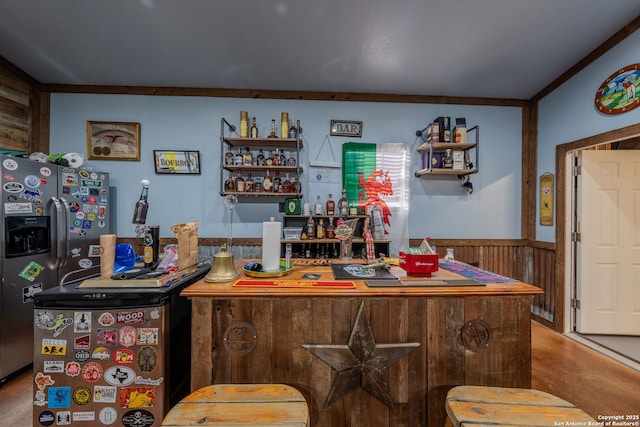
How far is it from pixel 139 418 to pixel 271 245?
3.59ft

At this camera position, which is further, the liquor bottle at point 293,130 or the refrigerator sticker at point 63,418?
the liquor bottle at point 293,130

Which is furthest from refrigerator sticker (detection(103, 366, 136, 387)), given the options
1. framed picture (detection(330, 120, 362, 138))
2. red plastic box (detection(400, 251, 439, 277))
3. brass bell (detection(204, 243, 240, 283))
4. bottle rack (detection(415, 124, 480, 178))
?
bottle rack (detection(415, 124, 480, 178))

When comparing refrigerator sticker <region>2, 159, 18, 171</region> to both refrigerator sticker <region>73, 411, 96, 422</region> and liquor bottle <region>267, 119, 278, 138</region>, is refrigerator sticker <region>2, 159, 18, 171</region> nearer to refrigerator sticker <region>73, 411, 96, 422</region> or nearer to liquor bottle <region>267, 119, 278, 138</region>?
refrigerator sticker <region>73, 411, 96, 422</region>

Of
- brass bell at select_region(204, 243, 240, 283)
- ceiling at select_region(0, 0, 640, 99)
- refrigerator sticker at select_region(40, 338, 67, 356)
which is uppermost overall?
ceiling at select_region(0, 0, 640, 99)

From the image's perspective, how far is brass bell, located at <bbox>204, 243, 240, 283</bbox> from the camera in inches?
56.2

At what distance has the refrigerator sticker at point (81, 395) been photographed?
1.35m

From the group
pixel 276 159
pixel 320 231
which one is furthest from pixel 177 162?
pixel 320 231

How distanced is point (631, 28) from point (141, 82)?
4.81 m

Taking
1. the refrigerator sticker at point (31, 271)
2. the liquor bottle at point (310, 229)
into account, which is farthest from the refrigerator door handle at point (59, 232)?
the liquor bottle at point (310, 229)

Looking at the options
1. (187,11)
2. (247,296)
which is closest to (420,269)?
(247,296)

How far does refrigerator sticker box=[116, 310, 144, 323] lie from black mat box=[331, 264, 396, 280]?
1.04 meters

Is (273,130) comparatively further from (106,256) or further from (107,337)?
(107,337)

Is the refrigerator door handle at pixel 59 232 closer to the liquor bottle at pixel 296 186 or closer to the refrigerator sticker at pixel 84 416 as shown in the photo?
the refrigerator sticker at pixel 84 416

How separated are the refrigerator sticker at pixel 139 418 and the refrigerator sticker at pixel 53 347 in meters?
0.46
